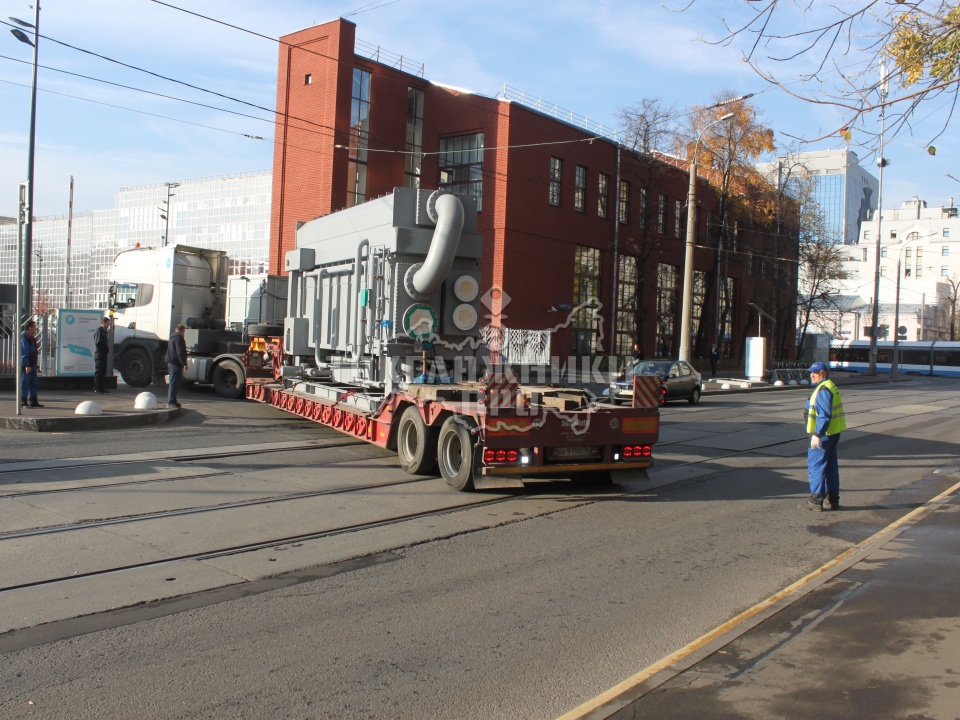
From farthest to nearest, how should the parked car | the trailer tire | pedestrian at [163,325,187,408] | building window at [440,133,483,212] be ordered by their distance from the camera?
building window at [440,133,483,212]
the parked car
the trailer tire
pedestrian at [163,325,187,408]

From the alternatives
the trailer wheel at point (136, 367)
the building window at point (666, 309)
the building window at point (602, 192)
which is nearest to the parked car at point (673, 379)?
the trailer wheel at point (136, 367)

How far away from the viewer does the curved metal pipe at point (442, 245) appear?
11.6 metres

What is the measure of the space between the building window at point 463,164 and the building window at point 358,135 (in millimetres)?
3507

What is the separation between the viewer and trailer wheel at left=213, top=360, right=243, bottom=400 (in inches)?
721

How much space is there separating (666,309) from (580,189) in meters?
10.6

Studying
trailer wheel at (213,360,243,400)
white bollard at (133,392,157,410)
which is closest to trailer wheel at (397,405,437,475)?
white bollard at (133,392,157,410)

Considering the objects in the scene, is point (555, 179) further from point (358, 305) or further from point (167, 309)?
point (358, 305)

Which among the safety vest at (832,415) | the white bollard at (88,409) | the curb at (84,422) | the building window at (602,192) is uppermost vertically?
the building window at (602,192)

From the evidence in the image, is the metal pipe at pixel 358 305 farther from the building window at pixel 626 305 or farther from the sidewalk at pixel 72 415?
the building window at pixel 626 305

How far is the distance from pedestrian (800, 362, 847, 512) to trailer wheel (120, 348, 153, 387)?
54.1 feet

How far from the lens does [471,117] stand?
34438 millimetres

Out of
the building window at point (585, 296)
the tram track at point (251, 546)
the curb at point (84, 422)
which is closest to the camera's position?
the tram track at point (251, 546)

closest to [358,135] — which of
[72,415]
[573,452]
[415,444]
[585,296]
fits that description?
[585,296]

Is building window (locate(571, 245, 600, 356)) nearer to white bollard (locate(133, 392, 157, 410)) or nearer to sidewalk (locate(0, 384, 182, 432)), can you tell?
sidewalk (locate(0, 384, 182, 432))
